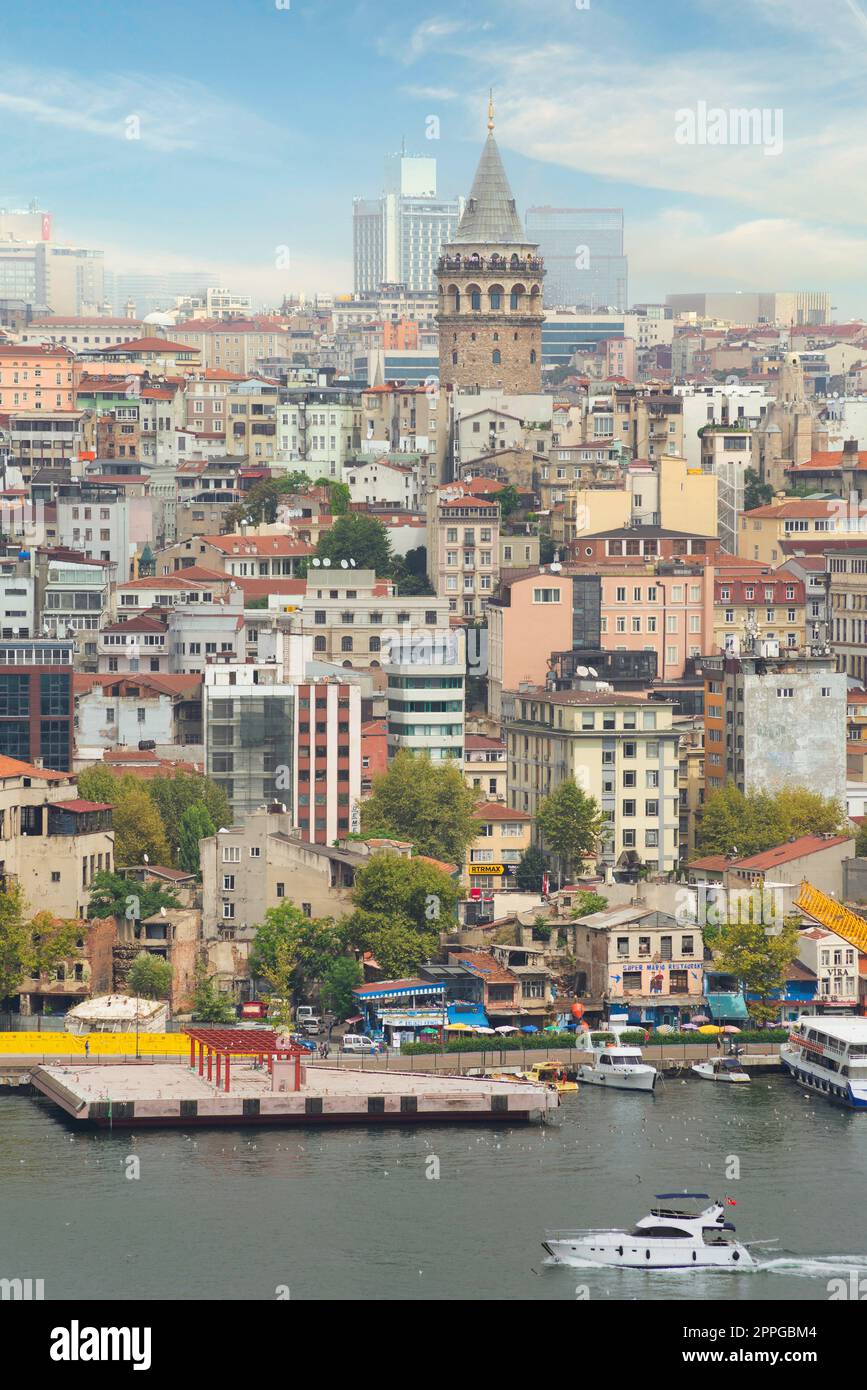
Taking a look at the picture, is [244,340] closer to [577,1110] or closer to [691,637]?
[691,637]

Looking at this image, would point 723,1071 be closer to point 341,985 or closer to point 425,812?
point 341,985

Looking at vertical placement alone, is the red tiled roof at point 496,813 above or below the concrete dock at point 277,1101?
above

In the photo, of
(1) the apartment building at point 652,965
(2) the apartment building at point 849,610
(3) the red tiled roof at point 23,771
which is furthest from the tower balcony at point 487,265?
(1) the apartment building at point 652,965

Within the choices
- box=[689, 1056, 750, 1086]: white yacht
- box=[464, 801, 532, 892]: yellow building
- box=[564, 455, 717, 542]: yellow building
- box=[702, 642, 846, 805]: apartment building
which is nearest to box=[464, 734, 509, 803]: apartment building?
box=[464, 801, 532, 892]: yellow building

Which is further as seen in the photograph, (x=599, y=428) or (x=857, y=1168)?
(x=599, y=428)

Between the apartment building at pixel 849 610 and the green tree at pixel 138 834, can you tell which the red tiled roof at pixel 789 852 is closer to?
the green tree at pixel 138 834

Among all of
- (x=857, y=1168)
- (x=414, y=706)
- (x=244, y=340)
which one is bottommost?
(x=857, y=1168)

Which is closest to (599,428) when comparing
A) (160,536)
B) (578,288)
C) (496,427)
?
(496,427)
